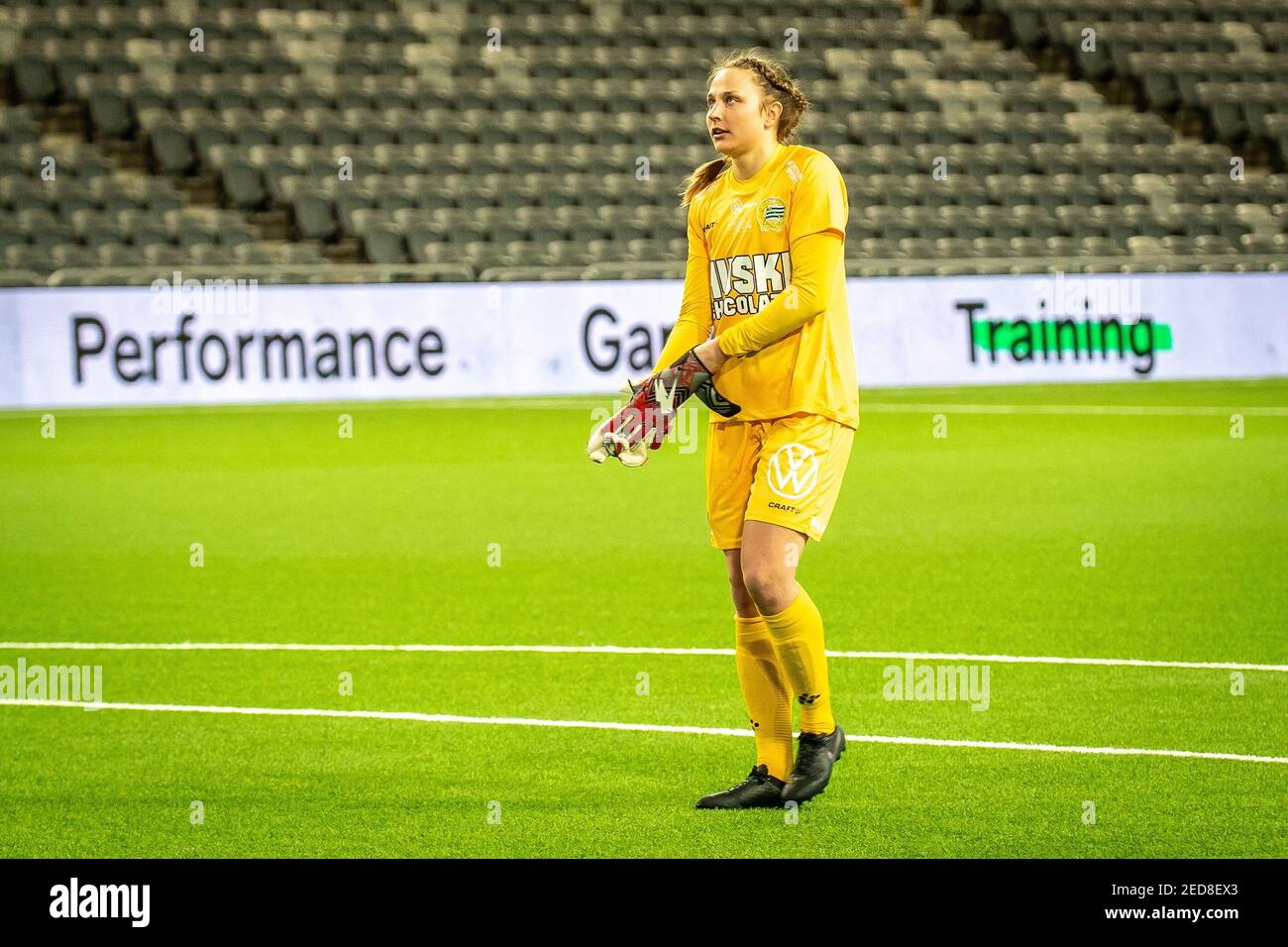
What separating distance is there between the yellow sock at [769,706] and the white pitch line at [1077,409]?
14364 mm

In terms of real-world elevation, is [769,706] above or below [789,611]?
below

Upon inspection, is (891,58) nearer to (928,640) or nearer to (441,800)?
(928,640)

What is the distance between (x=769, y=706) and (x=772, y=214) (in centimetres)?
163

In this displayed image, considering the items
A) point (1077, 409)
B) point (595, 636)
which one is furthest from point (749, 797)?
point (1077, 409)

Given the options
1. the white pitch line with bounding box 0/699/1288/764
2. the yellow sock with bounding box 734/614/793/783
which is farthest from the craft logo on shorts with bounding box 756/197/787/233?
the white pitch line with bounding box 0/699/1288/764

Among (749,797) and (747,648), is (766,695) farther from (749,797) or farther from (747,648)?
(749,797)

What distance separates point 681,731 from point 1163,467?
9679 millimetres

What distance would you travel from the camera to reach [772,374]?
19.4 ft

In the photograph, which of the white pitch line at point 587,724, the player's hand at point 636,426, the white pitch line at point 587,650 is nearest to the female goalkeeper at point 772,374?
the player's hand at point 636,426

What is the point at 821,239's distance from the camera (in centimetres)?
574

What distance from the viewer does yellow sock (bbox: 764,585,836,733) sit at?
5922mm

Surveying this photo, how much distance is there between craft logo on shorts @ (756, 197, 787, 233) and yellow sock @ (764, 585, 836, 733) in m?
1.13
